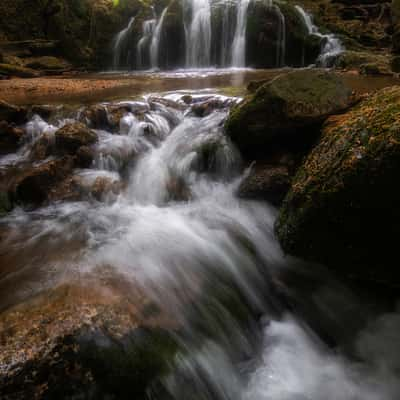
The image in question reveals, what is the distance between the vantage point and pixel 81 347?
206 centimetres

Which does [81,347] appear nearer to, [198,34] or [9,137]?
[9,137]

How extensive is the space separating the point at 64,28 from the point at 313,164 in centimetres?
1877

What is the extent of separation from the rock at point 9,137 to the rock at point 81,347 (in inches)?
169

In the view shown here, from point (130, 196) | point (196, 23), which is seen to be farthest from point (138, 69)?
point (130, 196)

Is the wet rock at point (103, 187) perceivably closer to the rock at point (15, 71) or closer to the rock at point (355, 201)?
the rock at point (355, 201)

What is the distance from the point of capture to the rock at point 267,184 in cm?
416

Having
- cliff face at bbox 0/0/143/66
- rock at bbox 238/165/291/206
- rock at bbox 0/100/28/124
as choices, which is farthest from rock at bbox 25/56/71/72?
rock at bbox 238/165/291/206

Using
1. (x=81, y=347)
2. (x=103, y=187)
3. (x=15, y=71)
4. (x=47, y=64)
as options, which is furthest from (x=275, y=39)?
(x=81, y=347)

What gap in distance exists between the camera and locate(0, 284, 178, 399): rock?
1.87 meters

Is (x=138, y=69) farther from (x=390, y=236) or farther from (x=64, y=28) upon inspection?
(x=390, y=236)

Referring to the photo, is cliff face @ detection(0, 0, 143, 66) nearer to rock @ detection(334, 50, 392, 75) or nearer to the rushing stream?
rock @ detection(334, 50, 392, 75)

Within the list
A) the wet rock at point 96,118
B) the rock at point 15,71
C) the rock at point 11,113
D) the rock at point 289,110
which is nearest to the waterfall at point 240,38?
the rock at point 15,71

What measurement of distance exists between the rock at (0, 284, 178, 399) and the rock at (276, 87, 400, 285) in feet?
5.42

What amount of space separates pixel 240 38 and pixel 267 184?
43.7 feet
